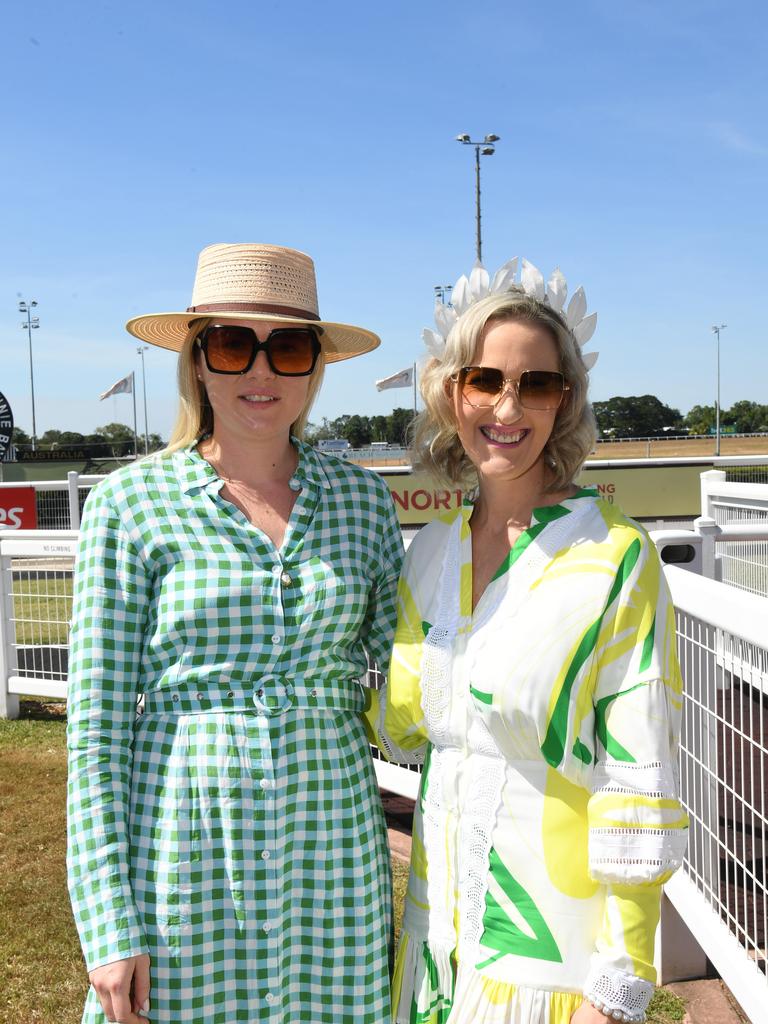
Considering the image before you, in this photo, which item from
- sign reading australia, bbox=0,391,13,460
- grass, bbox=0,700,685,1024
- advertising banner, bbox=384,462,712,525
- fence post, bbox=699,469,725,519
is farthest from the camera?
sign reading australia, bbox=0,391,13,460

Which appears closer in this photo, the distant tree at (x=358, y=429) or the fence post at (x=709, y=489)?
the fence post at (x=709, y=489)

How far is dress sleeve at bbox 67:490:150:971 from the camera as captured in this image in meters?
1.69

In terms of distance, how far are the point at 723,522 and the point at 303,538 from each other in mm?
5964

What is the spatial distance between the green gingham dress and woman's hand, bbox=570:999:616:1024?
46 centimetres

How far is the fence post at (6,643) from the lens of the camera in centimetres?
657

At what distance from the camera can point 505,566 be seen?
1831mm

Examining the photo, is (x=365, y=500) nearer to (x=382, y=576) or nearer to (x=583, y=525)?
(x=382, y=576)

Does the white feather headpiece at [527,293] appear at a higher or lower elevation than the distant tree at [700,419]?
lower

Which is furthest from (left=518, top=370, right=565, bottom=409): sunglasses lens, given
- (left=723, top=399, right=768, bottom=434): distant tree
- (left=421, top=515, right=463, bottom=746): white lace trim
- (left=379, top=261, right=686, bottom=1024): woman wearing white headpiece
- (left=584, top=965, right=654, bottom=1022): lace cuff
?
(left=723, top=399, right=768, bottom=434): distant tree

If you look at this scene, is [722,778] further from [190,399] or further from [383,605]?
[190,399]

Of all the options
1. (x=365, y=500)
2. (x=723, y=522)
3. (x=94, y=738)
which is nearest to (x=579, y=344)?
(x=365, y=500)

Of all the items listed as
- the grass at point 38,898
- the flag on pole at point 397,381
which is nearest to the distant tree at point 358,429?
the flag on pole at point 397,381

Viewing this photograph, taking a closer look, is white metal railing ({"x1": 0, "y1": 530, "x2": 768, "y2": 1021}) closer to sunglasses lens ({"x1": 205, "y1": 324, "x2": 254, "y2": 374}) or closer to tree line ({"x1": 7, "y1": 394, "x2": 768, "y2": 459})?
sunglasses lens ({"x1": 205, "y1": 324, "x2": 254, "y2": 374})

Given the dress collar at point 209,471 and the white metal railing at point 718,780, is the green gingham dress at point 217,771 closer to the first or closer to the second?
the dress collar at point 209,471
